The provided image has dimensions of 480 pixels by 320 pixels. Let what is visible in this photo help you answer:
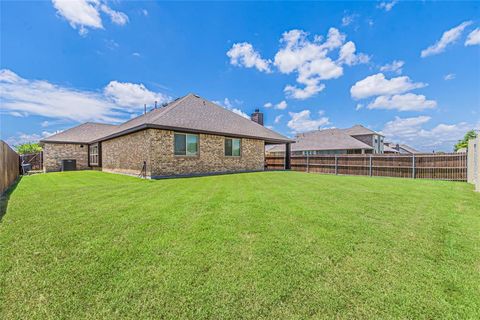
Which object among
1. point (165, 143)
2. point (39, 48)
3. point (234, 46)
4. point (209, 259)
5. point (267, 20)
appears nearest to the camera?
point (209, 259)

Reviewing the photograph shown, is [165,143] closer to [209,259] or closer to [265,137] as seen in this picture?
[265,137]

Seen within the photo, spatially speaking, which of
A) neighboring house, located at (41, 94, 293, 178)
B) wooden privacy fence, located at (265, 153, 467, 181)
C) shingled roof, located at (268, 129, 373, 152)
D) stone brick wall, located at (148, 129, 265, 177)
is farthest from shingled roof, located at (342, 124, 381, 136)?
stone brick wall, located at (148, 129, 265, 177)

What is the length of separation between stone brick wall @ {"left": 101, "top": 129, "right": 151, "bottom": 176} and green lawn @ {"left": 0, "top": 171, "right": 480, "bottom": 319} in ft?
21.5

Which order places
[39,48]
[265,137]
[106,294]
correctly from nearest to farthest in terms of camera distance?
[106,294] < [39,48] < [265,137]

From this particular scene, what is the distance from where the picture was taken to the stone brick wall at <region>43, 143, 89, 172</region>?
1734 centimetres

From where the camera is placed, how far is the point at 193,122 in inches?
489

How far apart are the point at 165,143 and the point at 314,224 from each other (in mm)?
9059

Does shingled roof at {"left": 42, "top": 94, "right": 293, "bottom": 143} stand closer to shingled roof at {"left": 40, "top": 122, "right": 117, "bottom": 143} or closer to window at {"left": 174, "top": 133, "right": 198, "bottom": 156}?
shingled roof at {"left": 40, "top": 122, "right": 117, "bottom": 143}

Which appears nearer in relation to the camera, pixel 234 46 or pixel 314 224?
pixel 314 224

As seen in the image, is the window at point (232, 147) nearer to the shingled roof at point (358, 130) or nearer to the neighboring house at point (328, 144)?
the neighboring house at point (328, 144)

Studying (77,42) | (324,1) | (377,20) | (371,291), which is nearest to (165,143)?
(77,42)

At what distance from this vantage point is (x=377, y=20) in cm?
1204

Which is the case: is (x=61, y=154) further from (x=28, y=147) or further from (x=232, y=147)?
(x=28, y=147)

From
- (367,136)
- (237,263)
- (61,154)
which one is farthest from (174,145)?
(367,136)
